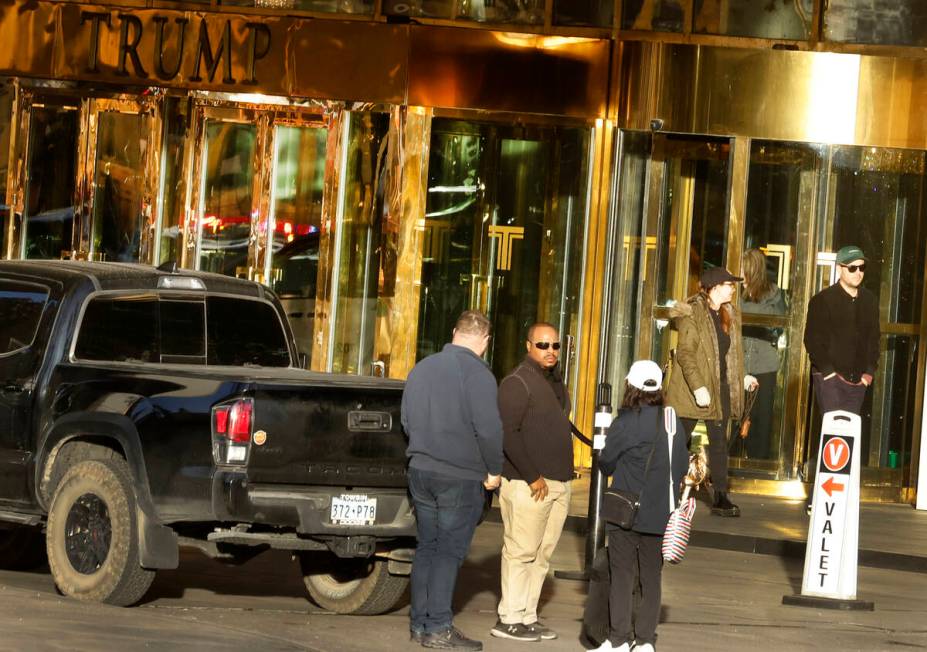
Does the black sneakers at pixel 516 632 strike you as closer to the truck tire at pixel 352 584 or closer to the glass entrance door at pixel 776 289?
the truck tire at pixel 352 584

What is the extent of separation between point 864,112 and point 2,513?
10.5 metres

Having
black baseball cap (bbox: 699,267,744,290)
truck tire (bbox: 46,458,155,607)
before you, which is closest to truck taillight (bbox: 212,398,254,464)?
truck tire (bbox: 46,458,155,607)

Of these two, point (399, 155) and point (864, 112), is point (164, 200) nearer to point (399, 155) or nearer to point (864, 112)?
point (399, 155)

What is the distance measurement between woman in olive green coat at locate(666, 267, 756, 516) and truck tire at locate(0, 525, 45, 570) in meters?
5.41

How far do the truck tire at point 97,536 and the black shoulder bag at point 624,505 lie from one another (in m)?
2.54

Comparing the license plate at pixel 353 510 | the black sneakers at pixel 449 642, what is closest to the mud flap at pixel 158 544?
the license plate at pixel 353 510

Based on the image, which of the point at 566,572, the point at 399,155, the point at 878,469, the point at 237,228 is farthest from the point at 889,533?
the point at 237,228

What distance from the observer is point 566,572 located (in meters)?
12.5

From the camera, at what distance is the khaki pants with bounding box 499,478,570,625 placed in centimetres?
1002

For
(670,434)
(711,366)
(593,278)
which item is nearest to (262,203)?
(593,278)

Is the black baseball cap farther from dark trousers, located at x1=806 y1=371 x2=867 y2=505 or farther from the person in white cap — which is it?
the person in white cap

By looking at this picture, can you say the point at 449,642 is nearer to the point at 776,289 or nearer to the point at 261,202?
the point at 776,289

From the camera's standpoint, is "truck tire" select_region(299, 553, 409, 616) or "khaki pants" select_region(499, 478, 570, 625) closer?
"khaki pants" select_region(499, 478, 570, 625)

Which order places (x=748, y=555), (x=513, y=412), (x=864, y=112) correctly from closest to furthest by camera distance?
(x=513, y=412), (x=748, y=555), (x=864, y=112)
